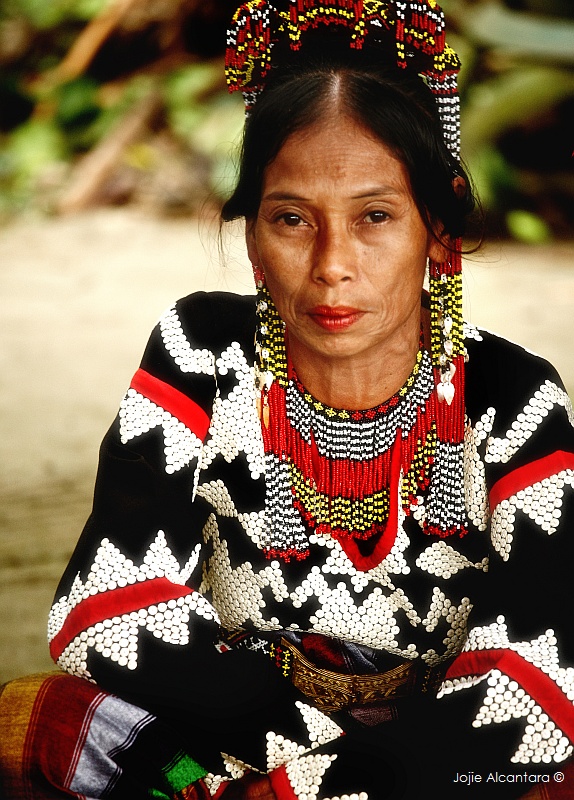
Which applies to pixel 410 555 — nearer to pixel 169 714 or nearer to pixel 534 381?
pixel 534 381

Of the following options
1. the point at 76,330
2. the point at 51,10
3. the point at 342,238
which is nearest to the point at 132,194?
the point at 51,10

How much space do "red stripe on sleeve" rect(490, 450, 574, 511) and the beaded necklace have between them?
15 cm

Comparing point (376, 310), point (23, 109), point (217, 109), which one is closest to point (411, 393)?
point (376, 310)

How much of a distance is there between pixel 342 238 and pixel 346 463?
0.46 m

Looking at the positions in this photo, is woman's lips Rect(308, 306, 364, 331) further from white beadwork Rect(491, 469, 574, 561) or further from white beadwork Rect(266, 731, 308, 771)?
white beadwork Rect(266, 731, 308, 771)

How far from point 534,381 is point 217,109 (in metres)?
7.46

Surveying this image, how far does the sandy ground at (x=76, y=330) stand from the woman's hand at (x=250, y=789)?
1.22 meters

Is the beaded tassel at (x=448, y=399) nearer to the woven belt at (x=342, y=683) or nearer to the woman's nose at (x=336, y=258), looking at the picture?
the woman's nose at (x=336, y=258)

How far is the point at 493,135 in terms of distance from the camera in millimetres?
8078

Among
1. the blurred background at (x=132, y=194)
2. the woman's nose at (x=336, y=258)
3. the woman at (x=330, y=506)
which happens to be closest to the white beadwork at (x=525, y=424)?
the woman at (x=330, y=506)

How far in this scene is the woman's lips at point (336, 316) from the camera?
6.54 ft

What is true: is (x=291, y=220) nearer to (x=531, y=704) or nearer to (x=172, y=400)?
(x=172, y=400)

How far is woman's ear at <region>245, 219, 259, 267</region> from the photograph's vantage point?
215 cm

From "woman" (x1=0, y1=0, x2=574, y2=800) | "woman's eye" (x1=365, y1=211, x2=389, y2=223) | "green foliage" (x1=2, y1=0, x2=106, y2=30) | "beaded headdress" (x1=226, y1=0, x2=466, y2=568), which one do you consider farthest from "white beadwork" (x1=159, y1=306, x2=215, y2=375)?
"green foliage" (x1=2, y1=0, x2=106, y2=30)
